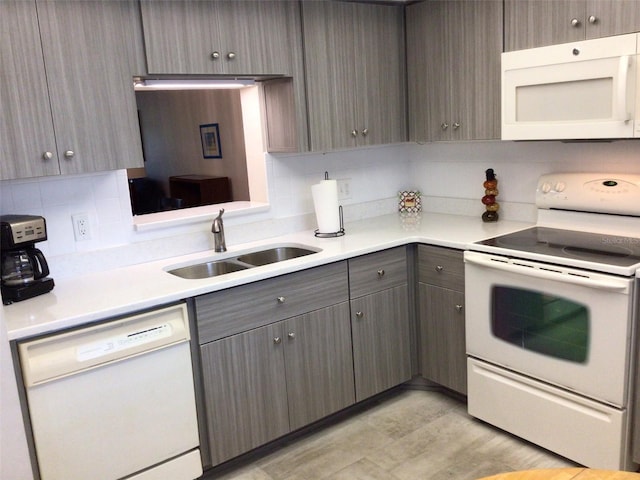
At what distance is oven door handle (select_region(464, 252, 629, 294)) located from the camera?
2.13 m

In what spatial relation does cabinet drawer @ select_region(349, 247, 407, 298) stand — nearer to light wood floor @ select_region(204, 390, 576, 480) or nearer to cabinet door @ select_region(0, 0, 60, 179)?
light wood floor @ select_region(204, 390, 576, 480)

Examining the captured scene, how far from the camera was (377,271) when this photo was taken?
9.41 ft

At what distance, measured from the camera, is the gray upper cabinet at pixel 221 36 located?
2.38 metres

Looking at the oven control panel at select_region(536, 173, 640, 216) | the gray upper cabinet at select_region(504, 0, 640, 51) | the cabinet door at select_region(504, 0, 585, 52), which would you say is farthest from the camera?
the oven control panel at select_region(536, 173, 640, 216)

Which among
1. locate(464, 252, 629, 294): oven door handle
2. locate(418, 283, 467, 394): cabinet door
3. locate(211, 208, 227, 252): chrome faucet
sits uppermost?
locate(211, 208, 227, 252): chrome faucet

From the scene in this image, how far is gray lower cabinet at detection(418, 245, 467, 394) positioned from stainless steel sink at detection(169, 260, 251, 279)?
0.94 metres

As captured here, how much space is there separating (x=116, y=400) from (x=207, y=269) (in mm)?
845

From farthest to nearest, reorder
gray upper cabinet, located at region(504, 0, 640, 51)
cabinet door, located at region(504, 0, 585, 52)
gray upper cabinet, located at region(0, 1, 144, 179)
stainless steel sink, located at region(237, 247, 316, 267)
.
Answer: stainless steel sink, located at region(237, 247, 316, 267)
cabinet door, located at region(504, 0, 585, 52)
gray upper cabinet, located at region(504, 0, 640, 51)
gray upper cabinet, located at region(0, 1, 144, 179)

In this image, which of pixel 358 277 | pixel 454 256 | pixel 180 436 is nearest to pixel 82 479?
pixel 180 436

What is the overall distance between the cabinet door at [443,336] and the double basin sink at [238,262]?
0.67 m

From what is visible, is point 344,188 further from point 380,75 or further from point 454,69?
point 454,69

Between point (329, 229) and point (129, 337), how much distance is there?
4.30 ft

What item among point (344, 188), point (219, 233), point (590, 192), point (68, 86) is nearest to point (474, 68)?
point (590, 192)

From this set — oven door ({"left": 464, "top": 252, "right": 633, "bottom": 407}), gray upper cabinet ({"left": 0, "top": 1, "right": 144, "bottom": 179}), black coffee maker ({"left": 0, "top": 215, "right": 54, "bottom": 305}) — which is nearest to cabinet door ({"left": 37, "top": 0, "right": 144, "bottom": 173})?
gray upper cabinet ({"left": 0, "top": 1, "right": 144, "bottom": 179})
